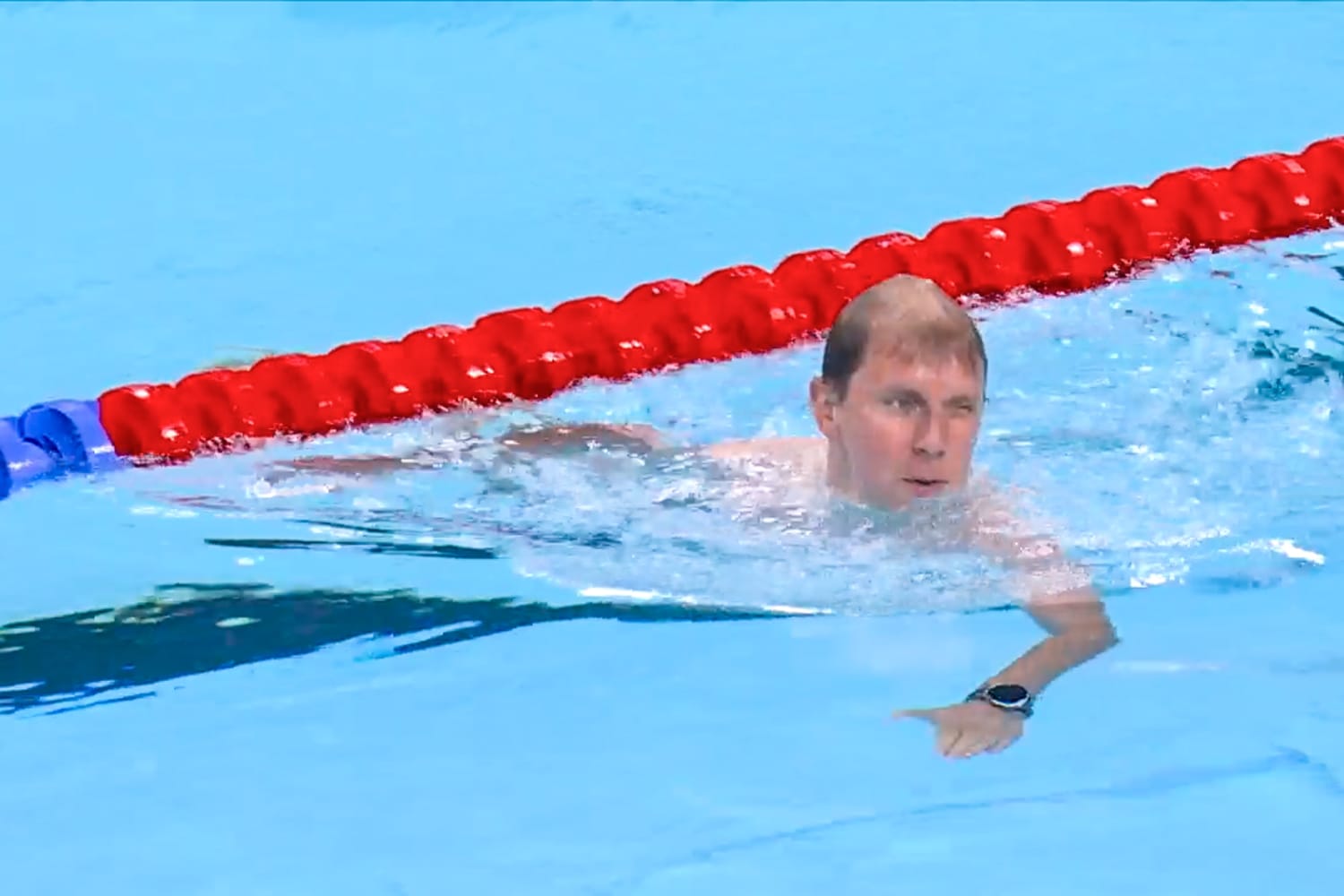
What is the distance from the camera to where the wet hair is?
335cm

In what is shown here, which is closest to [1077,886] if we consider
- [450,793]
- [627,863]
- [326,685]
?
[627,863]

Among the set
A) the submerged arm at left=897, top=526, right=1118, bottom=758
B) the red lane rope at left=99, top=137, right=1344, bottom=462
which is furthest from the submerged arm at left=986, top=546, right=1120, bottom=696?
the red lane rope at left=99, top=137, right=1344, bottom=462

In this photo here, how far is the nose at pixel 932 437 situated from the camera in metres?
3.34

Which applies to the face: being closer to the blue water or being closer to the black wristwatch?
the blue water

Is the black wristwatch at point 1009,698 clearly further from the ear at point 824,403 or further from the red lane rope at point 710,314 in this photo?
the red lane rope at point 710,314

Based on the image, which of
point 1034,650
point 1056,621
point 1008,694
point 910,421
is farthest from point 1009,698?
point 910,421

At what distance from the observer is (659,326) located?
4.38 m

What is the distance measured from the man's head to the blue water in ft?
0.87

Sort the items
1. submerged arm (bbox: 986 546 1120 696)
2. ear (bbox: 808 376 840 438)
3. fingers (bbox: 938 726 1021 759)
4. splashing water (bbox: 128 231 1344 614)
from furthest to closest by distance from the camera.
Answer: splashing water (bbox: 128 231 1344 614), ear (bbox: 808 376 840 438), submerged arm (bbox: 986 546 1120 696), fingers (bbox: 938 726 1021 759)

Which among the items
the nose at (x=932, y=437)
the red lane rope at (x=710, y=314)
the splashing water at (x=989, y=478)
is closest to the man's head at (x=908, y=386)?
the nose at (x=932, y=437)

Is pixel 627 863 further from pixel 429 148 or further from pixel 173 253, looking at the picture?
pixel 429 148

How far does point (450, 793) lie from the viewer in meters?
3.11

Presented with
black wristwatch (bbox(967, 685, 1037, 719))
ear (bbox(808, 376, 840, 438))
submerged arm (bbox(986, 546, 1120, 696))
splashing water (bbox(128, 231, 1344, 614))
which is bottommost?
black wristwatch (bbox(967, 685, 1037, 719))

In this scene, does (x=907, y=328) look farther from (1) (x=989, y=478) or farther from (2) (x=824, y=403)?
(1) (x=989, y=478)
